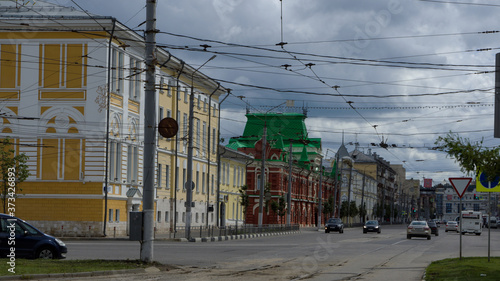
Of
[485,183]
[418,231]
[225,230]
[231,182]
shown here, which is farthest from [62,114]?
[231,182]

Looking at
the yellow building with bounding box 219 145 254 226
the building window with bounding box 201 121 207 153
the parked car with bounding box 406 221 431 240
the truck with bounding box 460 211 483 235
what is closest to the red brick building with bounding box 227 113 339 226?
the yellow building with bounding box 219 145 254 226

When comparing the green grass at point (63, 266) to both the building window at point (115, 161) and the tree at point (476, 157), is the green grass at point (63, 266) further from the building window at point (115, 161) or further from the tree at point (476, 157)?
the building window at point (115, 161)

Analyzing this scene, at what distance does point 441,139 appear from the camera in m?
20.4

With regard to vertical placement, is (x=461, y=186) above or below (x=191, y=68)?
below

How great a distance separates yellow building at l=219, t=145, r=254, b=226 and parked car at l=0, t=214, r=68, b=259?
53.8m

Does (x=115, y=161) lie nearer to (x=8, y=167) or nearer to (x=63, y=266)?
(x=8, y=167)

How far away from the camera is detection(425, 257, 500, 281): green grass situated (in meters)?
18.9

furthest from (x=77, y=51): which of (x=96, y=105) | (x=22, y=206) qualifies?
(x=22, y=206)

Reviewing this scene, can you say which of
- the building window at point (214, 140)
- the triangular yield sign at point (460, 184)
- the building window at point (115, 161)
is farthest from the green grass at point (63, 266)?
the building window at point (214, 140)

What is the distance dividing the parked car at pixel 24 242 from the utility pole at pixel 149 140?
3.02 metres

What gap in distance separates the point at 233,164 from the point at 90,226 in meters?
39.8

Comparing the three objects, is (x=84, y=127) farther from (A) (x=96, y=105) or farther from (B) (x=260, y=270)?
(B) (x=260, y=270)

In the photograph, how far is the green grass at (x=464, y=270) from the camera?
18884 millimetres

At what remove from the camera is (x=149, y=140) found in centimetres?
2280
